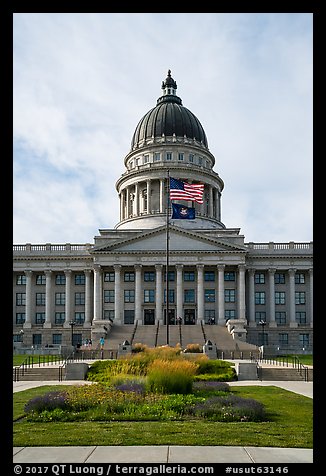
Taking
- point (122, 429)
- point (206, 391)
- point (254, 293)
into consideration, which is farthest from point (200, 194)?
point (122, 429)

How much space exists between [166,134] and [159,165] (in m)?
8.79

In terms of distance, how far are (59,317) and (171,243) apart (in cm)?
2181

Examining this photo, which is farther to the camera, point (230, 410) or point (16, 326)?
point (16, 326)

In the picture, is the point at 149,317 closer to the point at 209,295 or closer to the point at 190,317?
the point at 190,317

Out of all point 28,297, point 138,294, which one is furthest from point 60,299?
point 138,294

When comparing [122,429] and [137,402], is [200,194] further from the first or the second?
[122,429]

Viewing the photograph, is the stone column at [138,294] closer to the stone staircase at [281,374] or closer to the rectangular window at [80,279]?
the rectangular window at [80,279]

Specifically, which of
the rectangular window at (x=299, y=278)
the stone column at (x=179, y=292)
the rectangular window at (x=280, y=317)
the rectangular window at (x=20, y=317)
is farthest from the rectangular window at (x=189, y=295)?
the rectangular window at (x=20, y=317)

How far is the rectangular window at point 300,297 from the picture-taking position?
272 feet

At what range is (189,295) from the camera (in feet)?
264

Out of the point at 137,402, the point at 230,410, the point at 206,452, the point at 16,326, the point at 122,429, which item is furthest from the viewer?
the point at 16,326

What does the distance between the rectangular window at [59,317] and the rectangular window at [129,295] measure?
35.4ft
